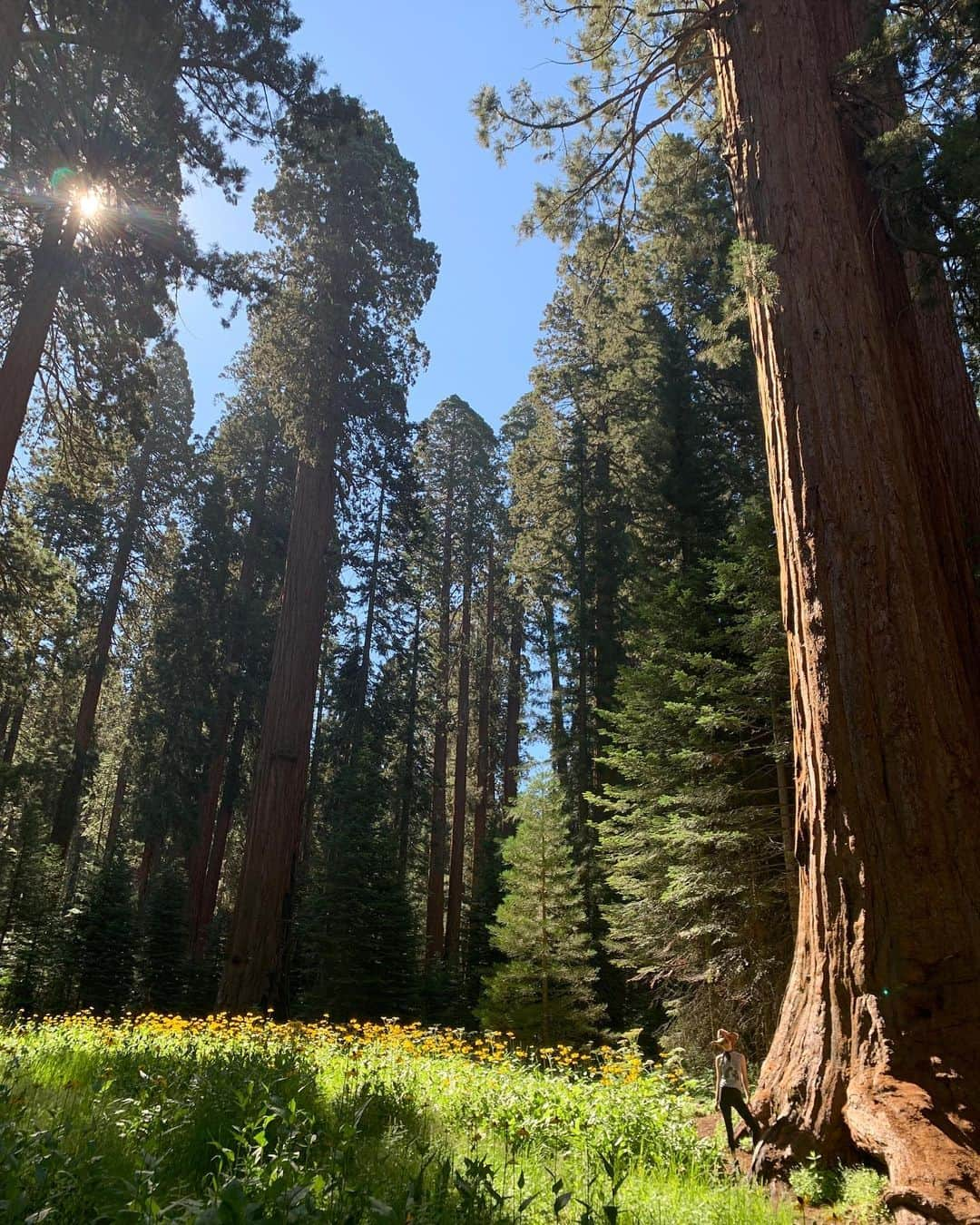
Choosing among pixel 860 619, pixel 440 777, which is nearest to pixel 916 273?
pixel 860 619

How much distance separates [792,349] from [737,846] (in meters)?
6.25

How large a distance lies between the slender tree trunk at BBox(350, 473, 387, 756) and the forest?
0.27 m

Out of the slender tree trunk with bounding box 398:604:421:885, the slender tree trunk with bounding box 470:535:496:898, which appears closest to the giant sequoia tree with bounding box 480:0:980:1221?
the slender tree trunk with bounding box 398:604:421:885

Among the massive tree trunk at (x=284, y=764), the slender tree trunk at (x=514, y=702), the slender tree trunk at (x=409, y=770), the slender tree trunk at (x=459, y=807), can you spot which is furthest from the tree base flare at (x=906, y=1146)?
the slender tree trunk at (x=514, y=702)

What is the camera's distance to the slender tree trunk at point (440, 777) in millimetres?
22547

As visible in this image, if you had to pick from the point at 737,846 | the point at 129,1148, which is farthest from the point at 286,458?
the point at 129,1148

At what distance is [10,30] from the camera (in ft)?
23.3

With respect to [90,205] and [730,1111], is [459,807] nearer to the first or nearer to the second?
[90,205]

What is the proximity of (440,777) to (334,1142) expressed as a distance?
73.1 ft

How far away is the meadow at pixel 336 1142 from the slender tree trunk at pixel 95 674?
51.9 ft

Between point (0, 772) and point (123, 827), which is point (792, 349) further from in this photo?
point (123, 827)

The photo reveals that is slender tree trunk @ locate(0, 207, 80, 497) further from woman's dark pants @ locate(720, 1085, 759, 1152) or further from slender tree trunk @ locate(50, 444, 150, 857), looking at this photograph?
slender tree trunk @ locate(50, 444, 150, 857)

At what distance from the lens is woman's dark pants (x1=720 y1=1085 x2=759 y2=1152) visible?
419 cm

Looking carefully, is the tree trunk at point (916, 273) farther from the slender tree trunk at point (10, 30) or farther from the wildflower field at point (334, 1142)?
the slender tree trunk at point (10, 30)
